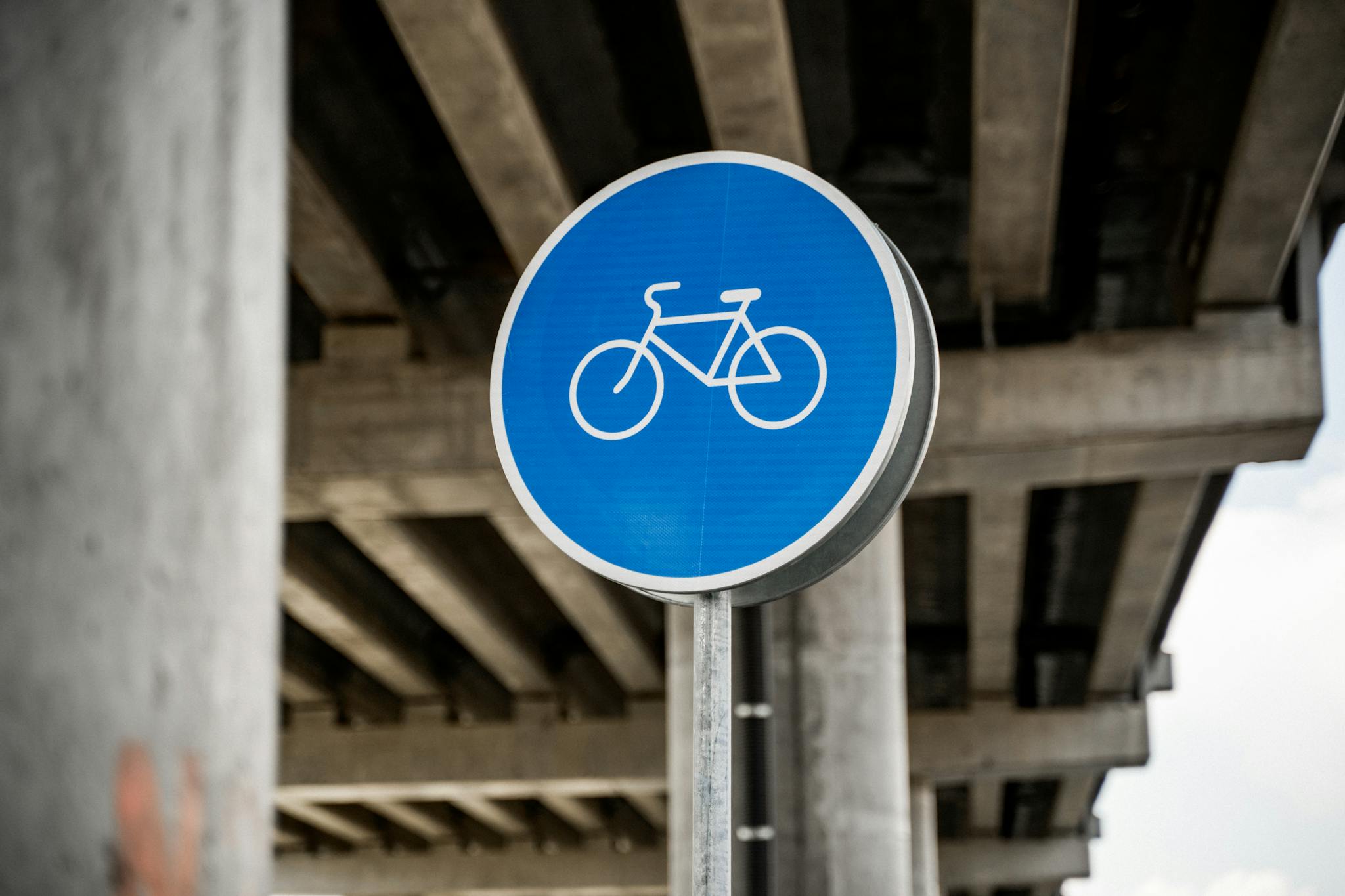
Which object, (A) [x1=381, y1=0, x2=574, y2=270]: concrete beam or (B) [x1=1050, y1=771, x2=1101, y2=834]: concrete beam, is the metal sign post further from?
(B) [x1=1050, y1=771, x2=1101, y2=834]: concrete beam

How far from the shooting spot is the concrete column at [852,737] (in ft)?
36.4

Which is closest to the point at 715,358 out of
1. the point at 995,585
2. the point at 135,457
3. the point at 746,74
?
the point at 135,457

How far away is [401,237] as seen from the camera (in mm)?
12008

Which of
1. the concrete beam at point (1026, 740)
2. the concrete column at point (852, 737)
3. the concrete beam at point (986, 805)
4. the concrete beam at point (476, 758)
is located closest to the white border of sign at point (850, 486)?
the concrete column at point (852, 737)

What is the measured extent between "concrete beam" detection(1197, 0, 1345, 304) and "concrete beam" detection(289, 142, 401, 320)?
592 centimetres

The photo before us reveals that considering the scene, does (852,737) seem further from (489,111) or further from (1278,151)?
(489,111)

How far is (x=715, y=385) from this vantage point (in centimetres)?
295

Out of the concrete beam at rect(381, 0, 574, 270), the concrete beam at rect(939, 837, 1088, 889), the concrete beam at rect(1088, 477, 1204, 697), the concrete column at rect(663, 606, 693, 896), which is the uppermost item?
the concrete beam at rect(381, 0, 574, 270)

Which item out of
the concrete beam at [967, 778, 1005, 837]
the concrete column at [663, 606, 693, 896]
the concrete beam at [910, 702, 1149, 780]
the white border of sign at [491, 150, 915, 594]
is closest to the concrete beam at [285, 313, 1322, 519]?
the concrete column at [663, 606, 693, 896]

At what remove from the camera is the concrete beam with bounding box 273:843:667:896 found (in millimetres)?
34125

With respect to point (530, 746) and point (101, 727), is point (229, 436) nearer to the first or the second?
point (101, 727)

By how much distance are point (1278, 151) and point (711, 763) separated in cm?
839

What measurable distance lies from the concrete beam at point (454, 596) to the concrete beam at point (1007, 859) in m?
17.2

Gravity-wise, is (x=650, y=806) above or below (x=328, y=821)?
above
